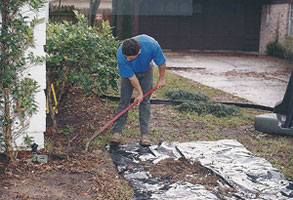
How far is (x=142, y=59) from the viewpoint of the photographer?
5238mm

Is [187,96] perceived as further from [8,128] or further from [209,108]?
[8,128]

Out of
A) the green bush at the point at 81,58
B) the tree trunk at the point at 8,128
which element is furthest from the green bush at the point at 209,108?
the tree trunk at the point at 8,128

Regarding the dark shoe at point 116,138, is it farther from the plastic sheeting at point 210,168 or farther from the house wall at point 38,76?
the house wall at point 38,76

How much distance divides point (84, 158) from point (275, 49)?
665 inches

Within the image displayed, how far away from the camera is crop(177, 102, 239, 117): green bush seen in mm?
7367

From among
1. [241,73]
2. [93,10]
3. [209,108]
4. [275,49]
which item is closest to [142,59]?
[209,108]

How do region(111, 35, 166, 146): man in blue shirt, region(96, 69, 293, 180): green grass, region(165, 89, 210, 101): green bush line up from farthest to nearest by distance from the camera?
region(165, 89, 210, 101): green bush → region(96, 69, 293, 180): green grass → region(111, 35, 166, 146): man in blue shirt

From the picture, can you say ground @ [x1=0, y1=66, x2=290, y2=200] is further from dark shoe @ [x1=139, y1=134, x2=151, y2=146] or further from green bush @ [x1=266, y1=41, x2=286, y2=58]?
green bush @ [x1=266, y1=41, x2=286, y2=58]

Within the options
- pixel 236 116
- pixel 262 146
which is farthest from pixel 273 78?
pixel 262 146

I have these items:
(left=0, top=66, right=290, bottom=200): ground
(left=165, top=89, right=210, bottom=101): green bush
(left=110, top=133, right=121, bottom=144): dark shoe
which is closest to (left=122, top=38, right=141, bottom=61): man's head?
(left=110, top=133, right=121, bottom=144): dark shoe

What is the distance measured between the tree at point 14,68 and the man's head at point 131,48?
989 millimetres

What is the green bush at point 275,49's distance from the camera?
63.9 feet

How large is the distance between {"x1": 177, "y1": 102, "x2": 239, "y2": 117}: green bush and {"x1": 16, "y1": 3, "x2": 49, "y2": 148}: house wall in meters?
3.12

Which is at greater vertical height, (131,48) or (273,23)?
(273,23)
